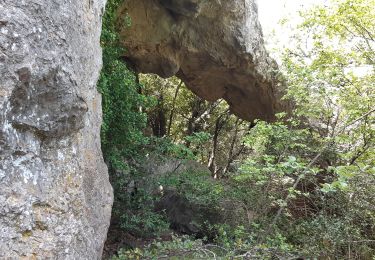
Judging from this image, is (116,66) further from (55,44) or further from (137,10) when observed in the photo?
(55,44)

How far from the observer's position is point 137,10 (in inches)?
318

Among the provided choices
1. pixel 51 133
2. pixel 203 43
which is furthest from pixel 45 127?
pixel 203 43

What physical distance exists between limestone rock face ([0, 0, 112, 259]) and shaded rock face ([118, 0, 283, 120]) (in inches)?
158

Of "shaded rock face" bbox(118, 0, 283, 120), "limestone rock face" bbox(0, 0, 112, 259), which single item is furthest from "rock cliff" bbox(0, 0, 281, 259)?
"shaded rock face" bbox(118, 0, 283, 120)

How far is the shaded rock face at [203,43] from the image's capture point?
25.8 ft

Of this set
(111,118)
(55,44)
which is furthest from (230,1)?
(55,44)

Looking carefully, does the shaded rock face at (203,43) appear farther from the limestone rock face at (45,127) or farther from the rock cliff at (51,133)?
the limestone rock face at (45,127)

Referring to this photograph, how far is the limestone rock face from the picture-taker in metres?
2.72

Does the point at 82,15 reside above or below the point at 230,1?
below

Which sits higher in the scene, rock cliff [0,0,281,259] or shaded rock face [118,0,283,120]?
shaded rock face [118,0,283,120]

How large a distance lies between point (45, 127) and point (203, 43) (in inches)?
243

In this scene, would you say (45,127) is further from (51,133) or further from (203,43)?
(203,43)

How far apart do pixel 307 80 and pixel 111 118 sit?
3741 millimetres

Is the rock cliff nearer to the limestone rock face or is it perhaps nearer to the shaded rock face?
the limestone rock face
